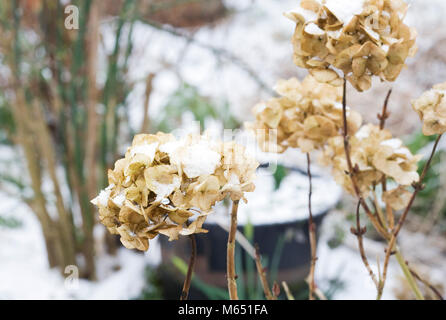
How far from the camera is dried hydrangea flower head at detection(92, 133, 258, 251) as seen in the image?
0.18 metres

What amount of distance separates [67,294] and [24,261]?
214mm

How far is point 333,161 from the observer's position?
27 cm

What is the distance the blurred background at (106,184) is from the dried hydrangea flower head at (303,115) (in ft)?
0.46

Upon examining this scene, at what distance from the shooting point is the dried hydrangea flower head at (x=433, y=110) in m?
0.21

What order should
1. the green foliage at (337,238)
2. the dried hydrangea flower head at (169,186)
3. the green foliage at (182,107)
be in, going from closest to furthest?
the dried hydrangea flower head at (169,186) < the green foliage at (337,238) < the green foliage at (182,107)

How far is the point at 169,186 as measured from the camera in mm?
176

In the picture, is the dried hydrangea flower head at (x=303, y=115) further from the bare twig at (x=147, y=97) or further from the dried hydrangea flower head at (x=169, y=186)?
the bare twig at (x=147, y=97)

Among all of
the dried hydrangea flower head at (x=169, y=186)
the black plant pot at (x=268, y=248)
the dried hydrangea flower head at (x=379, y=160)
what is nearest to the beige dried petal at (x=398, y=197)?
the dried hydrangea flower head at (x=379, y=160)

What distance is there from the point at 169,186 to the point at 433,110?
0.51 feet

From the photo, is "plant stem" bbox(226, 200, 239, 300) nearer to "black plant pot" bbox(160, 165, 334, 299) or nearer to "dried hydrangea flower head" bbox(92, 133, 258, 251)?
"dried hydrangea flower head" bbox(92, 133, 258, 251)

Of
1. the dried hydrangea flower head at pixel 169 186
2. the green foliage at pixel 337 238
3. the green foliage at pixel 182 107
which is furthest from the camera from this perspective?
the green foliage at pixel 182 107

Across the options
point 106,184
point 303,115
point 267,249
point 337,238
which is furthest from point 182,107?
point 303,115

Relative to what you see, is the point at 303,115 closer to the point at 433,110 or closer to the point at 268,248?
the point at 433,110
